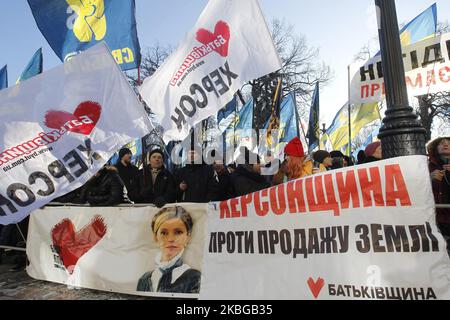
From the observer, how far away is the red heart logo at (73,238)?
5059 mm

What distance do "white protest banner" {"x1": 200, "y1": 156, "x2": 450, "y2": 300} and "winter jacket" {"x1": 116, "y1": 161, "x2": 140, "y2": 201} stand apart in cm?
273

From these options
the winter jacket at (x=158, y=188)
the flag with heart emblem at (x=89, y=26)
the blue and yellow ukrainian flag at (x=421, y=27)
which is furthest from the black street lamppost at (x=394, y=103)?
the blue and yellow ukrainian flag at (x=421, y=27)

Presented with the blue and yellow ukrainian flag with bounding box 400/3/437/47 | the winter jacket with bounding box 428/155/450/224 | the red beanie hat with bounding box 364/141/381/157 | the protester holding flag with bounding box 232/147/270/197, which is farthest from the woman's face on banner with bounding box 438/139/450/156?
the blue and yellow ukrainian flag with bounding box 400/3/437/47

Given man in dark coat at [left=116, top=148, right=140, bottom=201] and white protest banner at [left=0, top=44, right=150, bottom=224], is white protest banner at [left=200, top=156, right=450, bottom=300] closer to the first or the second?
white protest banner at [left=0, top=44, right=150, bottom=224]

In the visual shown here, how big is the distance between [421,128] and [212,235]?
7.94ft

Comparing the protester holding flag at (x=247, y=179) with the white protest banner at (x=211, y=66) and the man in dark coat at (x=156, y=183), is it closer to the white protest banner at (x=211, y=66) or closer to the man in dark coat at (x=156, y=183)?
the white protest banner at (x=211, y=66)

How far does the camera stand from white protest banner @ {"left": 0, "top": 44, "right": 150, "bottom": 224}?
158 inches

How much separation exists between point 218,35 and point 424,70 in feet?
10.5

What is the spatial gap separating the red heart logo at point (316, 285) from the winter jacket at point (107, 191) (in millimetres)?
3083

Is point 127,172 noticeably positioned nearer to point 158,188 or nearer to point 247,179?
point 158,188

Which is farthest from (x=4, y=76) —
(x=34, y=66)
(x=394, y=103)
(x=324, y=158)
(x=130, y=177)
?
(x=394, y=103)

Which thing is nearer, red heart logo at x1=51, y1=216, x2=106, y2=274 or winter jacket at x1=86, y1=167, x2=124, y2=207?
red heart logo at x1=51, y1=216, x2=106, y2=274
